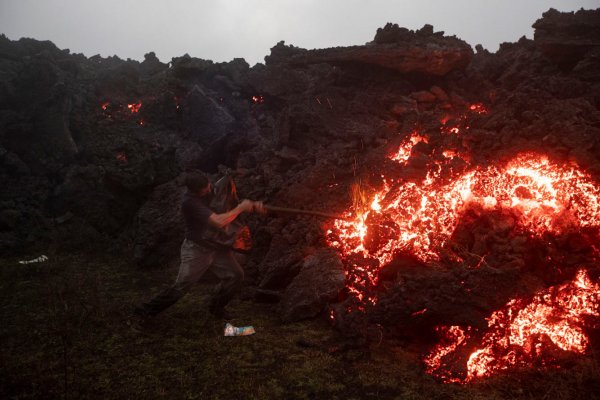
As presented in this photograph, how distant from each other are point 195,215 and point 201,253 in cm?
62

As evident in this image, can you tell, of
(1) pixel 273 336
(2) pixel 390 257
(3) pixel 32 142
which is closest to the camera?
(1) pixel 273 336

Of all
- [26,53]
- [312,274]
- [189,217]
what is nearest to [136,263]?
[189,217]

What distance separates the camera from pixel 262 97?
48.0ft

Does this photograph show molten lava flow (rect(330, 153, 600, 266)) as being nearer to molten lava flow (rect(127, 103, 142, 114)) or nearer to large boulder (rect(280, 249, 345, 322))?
large boulder (rect(280, 249, 345, 322))

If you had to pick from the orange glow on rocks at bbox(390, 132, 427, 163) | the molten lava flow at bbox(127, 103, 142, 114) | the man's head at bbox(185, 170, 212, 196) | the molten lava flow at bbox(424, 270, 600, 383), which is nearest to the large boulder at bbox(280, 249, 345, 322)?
the molten lava flow at bbox(424, 270, 600, 383)

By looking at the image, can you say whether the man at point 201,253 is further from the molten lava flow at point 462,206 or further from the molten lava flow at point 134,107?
the molten lava flow at point 134,107

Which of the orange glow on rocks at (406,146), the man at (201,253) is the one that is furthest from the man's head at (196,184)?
the orange glow on rocks at (406,146)

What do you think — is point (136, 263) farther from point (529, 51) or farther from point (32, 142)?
point (529, 51)

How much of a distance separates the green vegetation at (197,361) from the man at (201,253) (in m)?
0.35

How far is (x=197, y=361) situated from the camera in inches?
173

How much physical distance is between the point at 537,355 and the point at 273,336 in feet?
11.0

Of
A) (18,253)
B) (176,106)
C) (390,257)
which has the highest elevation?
(176,106)

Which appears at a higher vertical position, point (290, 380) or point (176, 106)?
point (176, 106)

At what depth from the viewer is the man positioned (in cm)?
538
